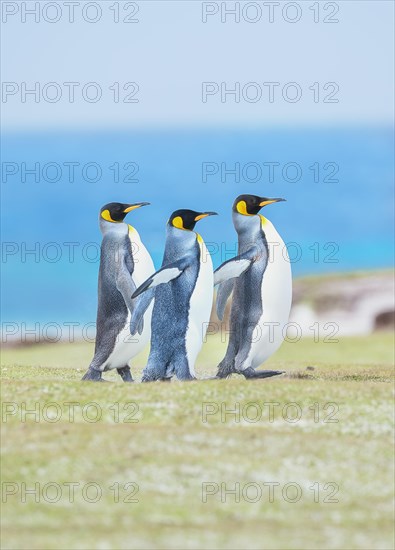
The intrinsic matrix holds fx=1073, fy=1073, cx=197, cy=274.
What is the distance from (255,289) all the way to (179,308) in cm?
140

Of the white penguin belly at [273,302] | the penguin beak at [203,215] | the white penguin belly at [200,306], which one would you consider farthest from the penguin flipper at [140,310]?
the white penguin belly at [273,302]

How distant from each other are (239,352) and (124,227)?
2.93 meters

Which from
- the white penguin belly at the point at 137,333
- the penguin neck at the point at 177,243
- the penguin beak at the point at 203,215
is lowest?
the white penguin belly at the point at 137,333

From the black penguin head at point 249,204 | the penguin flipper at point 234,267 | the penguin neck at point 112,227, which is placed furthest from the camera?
the penguin neck at point 112,227

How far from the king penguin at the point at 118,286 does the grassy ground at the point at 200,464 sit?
2.14m

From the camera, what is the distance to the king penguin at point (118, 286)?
18141 millimetres

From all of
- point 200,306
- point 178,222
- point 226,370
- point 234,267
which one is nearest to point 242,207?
point 234,267

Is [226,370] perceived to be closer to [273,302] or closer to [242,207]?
[273,302]

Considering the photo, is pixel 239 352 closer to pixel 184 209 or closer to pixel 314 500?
pixel 184 209

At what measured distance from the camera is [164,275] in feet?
56.2

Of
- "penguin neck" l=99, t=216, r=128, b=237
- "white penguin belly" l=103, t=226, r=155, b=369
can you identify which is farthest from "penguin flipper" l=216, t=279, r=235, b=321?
"penguin neck" l=99, t=216, r=128, b=237

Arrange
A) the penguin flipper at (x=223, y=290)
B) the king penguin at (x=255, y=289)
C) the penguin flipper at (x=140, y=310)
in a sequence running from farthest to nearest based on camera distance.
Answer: the penguin flipper at (x=223, y=290)
the king penguin at (x=255, y=289)
the penguin flipper at (x=140, y=310)

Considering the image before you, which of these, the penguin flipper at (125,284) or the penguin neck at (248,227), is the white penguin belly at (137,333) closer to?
the penguin flipper at (125,284)

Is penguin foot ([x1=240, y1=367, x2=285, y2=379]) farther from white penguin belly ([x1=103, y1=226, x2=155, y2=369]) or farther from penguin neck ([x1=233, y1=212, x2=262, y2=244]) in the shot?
penguin neck ([x1=233, y1=212, x2=262, y2=244])
